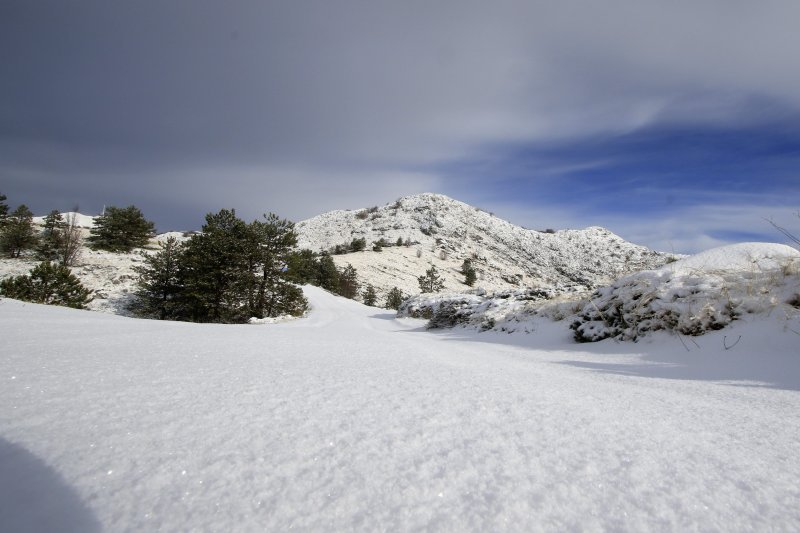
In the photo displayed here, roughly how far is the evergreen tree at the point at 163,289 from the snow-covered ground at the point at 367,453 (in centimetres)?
1843

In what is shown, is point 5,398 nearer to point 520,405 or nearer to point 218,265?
point 520,405

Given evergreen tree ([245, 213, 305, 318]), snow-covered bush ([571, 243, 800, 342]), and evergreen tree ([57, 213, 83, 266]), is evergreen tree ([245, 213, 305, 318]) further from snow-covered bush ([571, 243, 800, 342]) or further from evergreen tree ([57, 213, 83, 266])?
snow-covered bush ([571, 243, 800, 342])

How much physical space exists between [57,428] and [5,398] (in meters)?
0.47

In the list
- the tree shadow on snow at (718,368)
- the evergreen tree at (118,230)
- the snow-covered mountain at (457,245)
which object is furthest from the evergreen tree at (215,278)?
the snow-covered mountain at (457,245)

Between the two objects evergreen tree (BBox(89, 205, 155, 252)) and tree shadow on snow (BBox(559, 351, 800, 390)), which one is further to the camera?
evergreen tree (BBox(89, 205, 155, 252))

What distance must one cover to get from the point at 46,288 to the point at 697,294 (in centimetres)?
2067

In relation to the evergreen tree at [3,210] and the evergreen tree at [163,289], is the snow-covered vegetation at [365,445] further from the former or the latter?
the evergreen tree at [3,210]

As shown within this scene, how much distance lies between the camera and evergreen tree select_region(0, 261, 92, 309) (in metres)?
13.1

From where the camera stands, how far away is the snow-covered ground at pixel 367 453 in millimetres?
699

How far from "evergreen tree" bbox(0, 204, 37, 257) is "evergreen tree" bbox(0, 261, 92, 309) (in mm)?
10125

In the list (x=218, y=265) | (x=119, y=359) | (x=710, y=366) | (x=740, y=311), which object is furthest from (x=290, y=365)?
(x=218, y=265)

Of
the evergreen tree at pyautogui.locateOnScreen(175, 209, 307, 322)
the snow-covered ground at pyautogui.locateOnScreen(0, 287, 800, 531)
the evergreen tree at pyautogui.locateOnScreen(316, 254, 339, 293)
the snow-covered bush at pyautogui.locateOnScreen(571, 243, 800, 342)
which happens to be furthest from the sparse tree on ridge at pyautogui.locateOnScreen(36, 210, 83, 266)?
the snow-covered bush at pyautogui.locateOnScreen(571, 243, 800, 342)

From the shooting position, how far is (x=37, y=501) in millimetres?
673

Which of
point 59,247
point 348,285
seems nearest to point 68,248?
point 59,247
